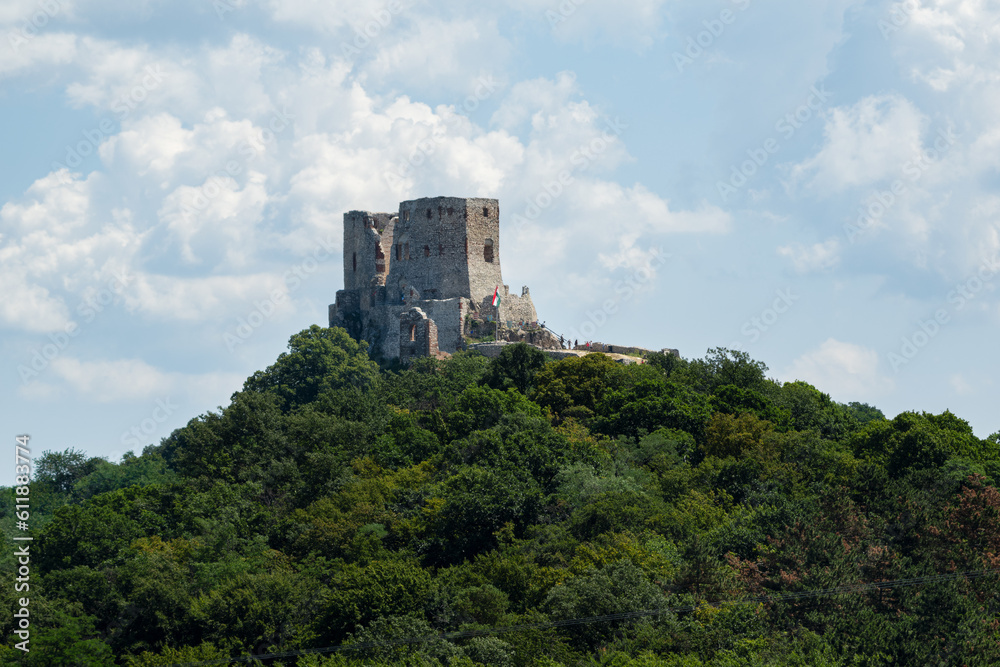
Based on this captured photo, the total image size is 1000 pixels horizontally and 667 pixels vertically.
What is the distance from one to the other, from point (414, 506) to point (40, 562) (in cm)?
1473

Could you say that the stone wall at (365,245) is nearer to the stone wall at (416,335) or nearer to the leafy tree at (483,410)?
the stone wall at (416,335)

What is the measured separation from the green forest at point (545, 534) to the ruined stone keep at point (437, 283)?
30.7 ft

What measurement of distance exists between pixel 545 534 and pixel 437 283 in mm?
36804

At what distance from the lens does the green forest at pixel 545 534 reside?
3931cm

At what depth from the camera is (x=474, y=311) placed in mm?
83000

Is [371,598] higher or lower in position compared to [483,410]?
lower

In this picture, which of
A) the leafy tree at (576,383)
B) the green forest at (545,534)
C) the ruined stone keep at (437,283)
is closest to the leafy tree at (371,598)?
the green forest at (545,534)

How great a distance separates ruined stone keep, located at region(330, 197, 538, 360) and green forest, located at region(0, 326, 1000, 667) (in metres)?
9.35

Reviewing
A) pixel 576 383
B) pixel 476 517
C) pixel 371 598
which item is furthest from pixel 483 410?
pixel 371 598

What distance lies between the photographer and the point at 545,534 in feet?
159

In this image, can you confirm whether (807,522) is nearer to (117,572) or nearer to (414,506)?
(414,506)

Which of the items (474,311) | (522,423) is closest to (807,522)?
(522,423)

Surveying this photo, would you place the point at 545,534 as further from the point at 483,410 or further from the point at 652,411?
the point at 483,410

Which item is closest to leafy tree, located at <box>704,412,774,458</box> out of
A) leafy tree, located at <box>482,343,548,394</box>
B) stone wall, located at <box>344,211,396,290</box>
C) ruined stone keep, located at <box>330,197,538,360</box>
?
leafy tree, located at <box>482,343,548,394</box>
